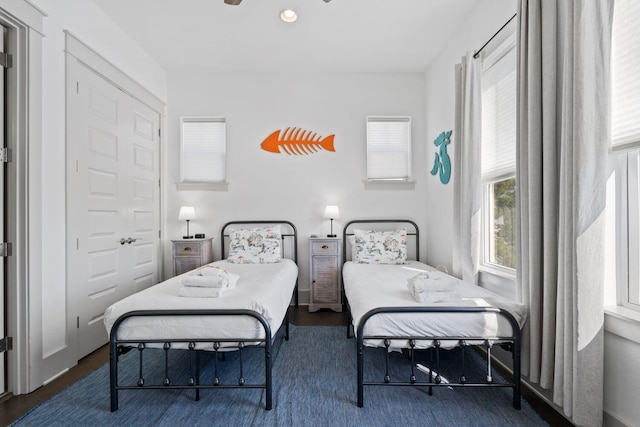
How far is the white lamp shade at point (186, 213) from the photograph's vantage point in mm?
3741

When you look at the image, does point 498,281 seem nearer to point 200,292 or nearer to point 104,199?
point 200,292

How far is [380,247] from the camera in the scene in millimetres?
3609

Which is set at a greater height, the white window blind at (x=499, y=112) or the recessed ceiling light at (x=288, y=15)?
the recessed ceiling light at (x=288, y=15)

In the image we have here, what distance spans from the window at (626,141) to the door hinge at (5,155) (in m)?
3.56

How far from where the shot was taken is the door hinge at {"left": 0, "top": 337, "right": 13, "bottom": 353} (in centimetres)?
201

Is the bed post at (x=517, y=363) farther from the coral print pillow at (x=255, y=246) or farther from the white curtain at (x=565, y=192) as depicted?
the coral print pillow at (x=255, y=246)

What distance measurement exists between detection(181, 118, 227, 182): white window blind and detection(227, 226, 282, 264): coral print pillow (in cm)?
87

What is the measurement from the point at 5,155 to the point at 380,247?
130 inches

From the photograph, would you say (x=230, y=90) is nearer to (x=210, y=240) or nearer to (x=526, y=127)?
(x=210, y=240)

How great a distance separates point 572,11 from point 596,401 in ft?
6.43

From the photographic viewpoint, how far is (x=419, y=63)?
3.81m

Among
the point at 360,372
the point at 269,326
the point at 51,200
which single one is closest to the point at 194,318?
the point at 269,326

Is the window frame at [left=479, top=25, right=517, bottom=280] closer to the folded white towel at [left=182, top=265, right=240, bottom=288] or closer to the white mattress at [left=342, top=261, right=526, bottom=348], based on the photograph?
the white mattress at [left=342, top=261, right=526, bottom=348]

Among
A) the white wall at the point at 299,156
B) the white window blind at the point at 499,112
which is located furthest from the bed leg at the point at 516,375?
the white wall at the point at 299,156
